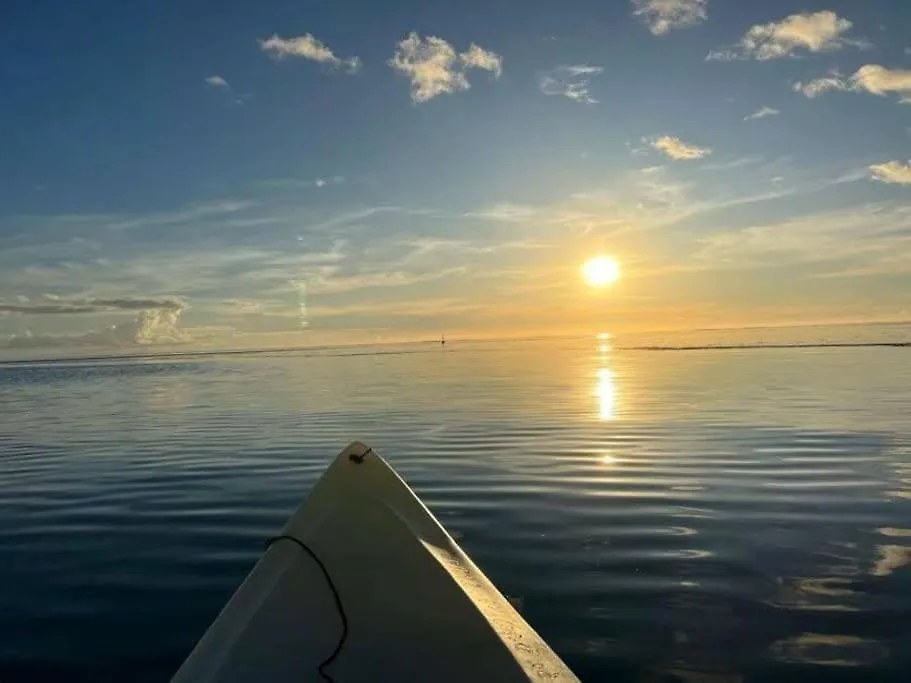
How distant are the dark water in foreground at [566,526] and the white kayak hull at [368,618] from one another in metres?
0.94

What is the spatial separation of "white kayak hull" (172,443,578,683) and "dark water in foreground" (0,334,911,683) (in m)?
0.94

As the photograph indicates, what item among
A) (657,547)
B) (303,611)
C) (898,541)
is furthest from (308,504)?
(898,541)

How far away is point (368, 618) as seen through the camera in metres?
4.86

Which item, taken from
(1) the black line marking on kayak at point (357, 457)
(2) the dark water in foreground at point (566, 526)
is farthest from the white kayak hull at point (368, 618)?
(1) the black line marking on kayak at point (357, 457)

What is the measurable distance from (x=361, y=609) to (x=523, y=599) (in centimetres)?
223

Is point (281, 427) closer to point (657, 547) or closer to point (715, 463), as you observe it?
point (715, 463)

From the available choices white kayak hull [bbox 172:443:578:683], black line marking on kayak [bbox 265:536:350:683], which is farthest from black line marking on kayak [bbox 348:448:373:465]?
black line marking on kayak [bbox 265:536:350:683]

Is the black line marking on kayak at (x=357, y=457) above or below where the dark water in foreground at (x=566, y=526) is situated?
above

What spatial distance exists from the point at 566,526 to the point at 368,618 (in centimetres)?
477

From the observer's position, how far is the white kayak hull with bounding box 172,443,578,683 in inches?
171

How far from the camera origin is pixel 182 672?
4.52m

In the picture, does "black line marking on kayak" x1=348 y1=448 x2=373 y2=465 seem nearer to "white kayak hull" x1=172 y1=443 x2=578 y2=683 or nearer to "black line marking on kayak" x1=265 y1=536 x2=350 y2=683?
"white kayak hull" x1=172 y1=443 x2=578 y2=683

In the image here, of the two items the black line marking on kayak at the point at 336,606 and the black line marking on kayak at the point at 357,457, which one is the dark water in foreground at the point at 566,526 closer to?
the black line marking on kayak at the point at 336,606

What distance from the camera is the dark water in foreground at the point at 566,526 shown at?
5.74 m
